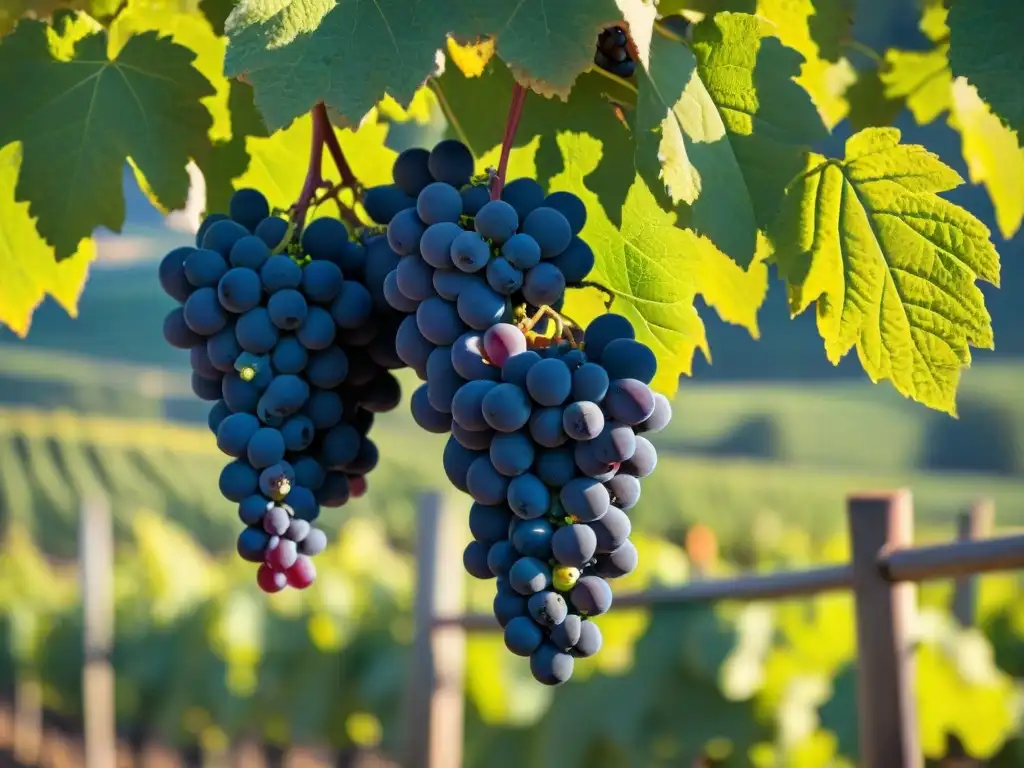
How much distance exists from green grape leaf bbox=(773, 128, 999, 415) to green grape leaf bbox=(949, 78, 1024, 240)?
1.32 ft

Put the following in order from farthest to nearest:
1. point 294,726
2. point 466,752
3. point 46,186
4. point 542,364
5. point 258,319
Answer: point 294,726
point 466,752
point 46,186
point 258,319
point 542,364

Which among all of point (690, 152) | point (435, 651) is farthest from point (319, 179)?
point (435, 651)

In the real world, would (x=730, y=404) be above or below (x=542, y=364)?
above

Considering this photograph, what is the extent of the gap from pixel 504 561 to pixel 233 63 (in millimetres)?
255

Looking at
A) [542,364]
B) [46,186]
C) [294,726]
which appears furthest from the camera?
[294,726]

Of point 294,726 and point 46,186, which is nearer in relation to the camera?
point 46,186

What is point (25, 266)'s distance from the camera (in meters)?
0.78

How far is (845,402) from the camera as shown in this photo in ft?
14.1

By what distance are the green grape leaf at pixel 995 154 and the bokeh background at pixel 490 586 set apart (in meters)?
0.87

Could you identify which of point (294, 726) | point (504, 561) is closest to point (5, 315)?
point (504, 561)

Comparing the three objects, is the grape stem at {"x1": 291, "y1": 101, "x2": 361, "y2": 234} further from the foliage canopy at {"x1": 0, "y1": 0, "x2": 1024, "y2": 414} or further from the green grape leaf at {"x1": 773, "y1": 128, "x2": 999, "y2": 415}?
the green grape leaf at {"x1": 773, "y1": 128, "x2": 999, "y2": 415}

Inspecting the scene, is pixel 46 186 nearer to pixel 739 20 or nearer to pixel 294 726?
pixel 739 20

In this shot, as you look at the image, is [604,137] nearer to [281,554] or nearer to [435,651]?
Answer: [281,554]

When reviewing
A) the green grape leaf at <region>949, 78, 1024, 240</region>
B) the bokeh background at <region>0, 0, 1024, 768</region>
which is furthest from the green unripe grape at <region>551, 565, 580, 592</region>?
the bokeh background at <region>0, 0, 1024, 768</region>
